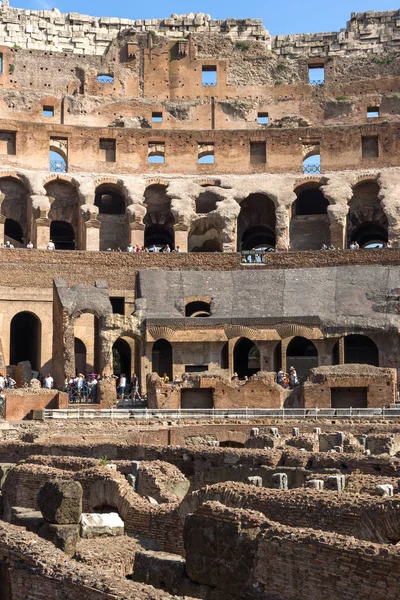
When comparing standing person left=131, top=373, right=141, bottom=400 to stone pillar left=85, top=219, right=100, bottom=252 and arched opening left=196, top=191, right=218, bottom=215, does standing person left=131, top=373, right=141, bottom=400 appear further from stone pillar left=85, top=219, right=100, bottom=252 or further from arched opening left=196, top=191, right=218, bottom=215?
arched opening left=196, top=191, right=218, bottom=215

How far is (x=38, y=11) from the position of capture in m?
58.5

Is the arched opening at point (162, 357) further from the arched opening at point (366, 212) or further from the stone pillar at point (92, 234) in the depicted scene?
the arched opening at point (366, 212)

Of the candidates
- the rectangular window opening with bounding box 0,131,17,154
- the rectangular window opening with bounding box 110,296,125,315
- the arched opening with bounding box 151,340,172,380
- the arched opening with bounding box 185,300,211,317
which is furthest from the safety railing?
the rectangular window opening with bounding box 0,131,17,154

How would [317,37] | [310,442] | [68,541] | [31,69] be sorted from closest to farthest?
1. [68,541]
2. [310,442]
3. [31,69]
4. [317,37]

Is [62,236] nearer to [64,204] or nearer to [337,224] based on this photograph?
[64,204]

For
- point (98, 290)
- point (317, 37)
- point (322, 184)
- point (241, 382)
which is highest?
point (317, 37)

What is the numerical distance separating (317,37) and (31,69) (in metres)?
20.7

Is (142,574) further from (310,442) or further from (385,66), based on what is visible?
(385,66)

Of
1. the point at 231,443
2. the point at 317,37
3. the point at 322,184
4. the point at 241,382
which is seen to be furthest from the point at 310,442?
the point at 317,37

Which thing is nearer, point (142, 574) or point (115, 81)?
point (142, 574)

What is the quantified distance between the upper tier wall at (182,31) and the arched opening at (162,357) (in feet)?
97.6

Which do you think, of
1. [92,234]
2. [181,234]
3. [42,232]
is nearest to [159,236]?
[181,234]

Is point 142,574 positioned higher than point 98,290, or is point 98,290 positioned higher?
point 98,290

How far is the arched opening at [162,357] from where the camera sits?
37.0 meters
